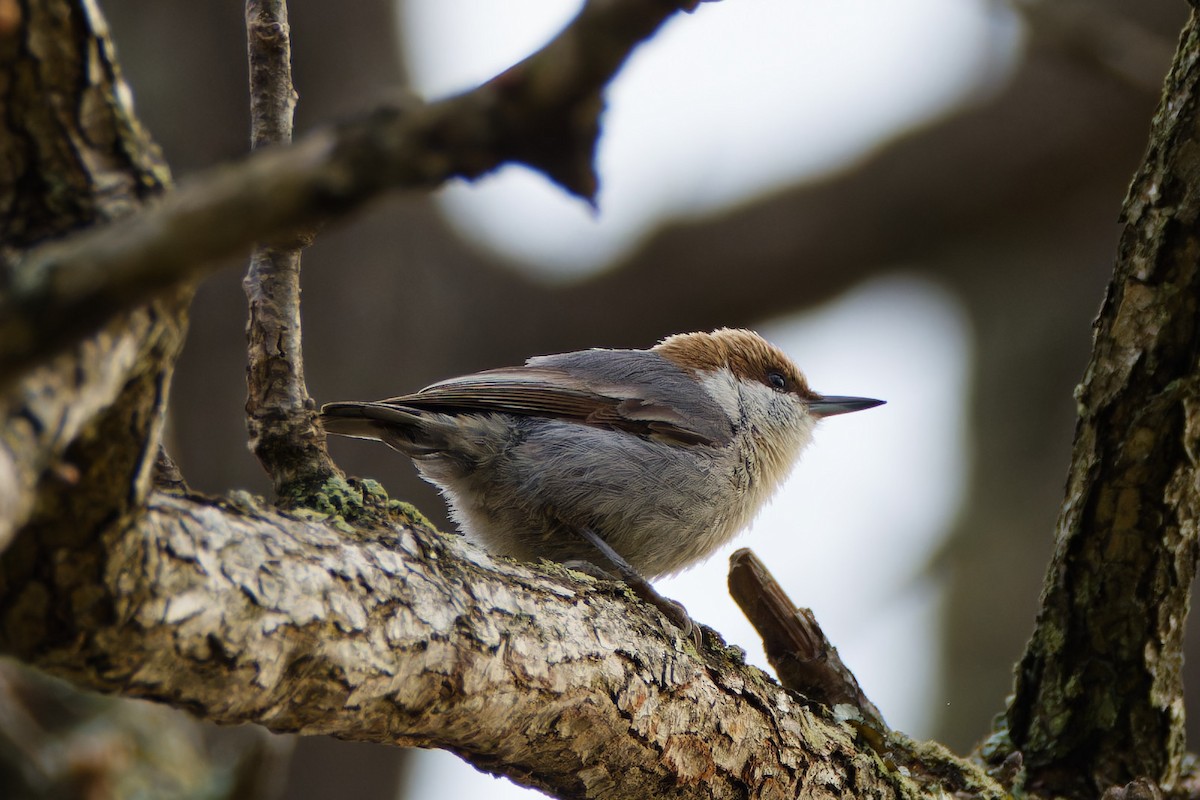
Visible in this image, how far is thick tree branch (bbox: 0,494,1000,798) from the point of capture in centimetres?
165

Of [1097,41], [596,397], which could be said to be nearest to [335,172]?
[596,397]

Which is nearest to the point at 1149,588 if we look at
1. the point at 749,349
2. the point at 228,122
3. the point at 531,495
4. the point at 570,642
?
the point at 570,642

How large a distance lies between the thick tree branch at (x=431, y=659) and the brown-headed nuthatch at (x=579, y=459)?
0.94m

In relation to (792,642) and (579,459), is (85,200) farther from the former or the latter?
(579,459)

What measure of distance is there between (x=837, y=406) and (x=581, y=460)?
1.51 metres

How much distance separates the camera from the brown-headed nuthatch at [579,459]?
3748 mm

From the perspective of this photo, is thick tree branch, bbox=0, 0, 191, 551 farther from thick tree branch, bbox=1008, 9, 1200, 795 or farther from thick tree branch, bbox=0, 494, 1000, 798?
thick tree branch, bbox=1008, 9, 1200, 795

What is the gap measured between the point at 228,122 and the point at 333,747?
341 cm

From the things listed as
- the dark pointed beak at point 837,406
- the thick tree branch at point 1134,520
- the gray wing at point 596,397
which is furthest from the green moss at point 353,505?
the dark pointed beak at point 837,406

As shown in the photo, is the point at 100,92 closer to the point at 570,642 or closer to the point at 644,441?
the point at 570,642

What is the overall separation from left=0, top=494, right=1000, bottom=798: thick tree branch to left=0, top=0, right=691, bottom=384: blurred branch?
0.64 meters

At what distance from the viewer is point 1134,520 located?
2777 millimetres

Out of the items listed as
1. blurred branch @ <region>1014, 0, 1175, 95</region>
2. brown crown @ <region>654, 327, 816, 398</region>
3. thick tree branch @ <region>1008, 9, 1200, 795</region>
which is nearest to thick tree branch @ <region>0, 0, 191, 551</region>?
thick tree branch @ <region>1008, 9, 1200, 795</region>

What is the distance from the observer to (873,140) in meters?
6.36
